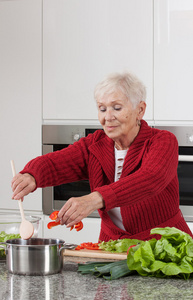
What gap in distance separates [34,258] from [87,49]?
1925mm

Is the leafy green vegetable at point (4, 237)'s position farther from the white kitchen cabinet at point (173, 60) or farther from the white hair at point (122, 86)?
the white kitchen cabinet at point (173, 60)

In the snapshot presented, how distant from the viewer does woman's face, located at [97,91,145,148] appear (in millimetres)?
2023

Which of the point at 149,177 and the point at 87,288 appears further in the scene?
the point at 149,177

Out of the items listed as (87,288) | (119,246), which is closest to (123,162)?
(119,246)

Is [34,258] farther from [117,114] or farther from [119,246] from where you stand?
[117,114]

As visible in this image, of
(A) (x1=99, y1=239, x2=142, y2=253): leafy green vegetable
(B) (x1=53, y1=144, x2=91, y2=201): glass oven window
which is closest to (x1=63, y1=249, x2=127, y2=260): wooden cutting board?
(A) (x1=99, y1=239, x2=142, y2=253): leafy green vegetable

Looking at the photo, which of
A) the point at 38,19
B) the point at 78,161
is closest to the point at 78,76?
the point at 38,19

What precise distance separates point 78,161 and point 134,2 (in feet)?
4.29

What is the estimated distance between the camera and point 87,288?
1430 millimetres

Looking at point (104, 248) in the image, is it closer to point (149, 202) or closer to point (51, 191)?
point (149, 202)

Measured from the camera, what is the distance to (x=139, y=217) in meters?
2.05

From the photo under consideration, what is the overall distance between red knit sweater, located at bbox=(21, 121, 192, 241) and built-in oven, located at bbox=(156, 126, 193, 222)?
2.99ft

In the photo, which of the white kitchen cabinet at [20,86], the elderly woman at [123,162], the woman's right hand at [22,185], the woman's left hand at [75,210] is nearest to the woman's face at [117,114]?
the elderly woman at [123,162]

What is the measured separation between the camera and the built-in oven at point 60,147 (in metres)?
3.24
